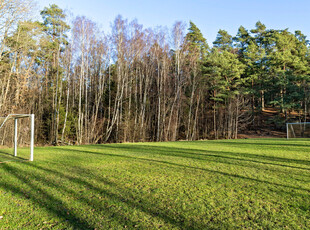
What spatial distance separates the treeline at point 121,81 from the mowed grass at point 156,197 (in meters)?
12.9

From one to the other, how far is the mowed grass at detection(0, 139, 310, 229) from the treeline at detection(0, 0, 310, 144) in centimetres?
1285

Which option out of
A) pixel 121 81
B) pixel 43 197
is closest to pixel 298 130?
pixel 121 81

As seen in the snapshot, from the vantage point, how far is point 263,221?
288 cm

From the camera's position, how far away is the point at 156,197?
12.6ft

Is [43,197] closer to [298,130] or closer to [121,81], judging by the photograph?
[121,81]

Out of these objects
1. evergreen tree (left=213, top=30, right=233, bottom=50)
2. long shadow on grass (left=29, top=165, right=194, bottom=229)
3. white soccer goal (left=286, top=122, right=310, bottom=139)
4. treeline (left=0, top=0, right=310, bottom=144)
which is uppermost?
evergreen tree (left=213, top=30, right=233, bottom=50)

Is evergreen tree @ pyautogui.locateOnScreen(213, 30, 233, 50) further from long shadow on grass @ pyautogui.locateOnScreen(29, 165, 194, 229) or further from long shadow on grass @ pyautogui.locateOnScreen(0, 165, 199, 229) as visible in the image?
long shadow on grass @ pyautogui.locateOnScreen(0, 165, 199, 229)

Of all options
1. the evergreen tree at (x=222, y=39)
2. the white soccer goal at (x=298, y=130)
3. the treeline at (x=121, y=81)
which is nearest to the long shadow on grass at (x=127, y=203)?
the treeline at (x=121, y=81)

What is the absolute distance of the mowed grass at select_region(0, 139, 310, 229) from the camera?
290 centimetres

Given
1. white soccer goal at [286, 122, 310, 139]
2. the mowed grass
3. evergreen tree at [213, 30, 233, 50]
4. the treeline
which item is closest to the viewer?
the mowed grass

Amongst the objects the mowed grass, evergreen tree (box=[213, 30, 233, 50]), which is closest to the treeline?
evergreen tree (box=[213, 30, 233, 50])

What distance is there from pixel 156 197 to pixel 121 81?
1932cm

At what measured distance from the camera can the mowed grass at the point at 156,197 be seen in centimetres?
290

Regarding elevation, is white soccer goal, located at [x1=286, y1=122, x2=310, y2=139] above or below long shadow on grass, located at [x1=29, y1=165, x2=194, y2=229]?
above
